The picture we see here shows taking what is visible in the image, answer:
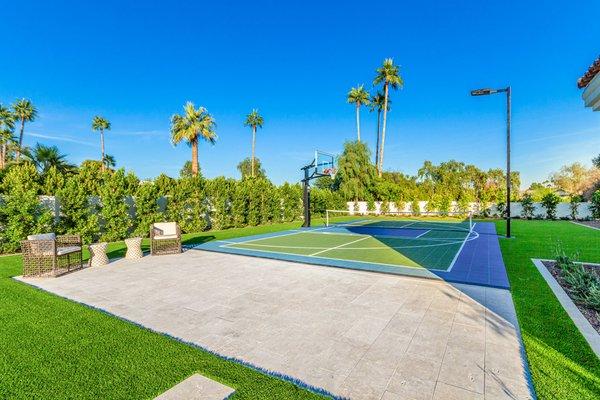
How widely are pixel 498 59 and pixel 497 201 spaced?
12.5 metres

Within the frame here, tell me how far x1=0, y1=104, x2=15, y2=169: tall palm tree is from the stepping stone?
33146 mm

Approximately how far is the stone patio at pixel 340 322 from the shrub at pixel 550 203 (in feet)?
80.2

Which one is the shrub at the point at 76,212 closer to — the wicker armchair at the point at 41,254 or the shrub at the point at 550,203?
the wicker armchair at the point at 41,254

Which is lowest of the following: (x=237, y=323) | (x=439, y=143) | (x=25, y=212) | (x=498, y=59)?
(x=237, y=323)

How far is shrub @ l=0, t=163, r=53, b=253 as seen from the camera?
9.67 meters

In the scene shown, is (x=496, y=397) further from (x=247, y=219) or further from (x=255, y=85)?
(x=255, y=85)

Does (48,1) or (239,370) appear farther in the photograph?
(48,1)

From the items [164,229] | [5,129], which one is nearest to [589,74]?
[164,229]

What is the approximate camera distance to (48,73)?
18.2 m

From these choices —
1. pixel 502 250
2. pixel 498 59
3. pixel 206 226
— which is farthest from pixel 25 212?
pixel 498 59

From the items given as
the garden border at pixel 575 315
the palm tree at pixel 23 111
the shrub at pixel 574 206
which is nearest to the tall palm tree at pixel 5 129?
A: the palm tree at pixel 23 111

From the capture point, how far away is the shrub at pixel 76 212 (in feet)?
36.6

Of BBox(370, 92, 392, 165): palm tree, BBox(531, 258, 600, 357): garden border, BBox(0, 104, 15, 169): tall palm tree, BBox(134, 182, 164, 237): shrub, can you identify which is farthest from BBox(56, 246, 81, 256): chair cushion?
BBox(370, 92, 392, 165): palm tree

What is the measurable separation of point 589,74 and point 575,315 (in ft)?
10.8
